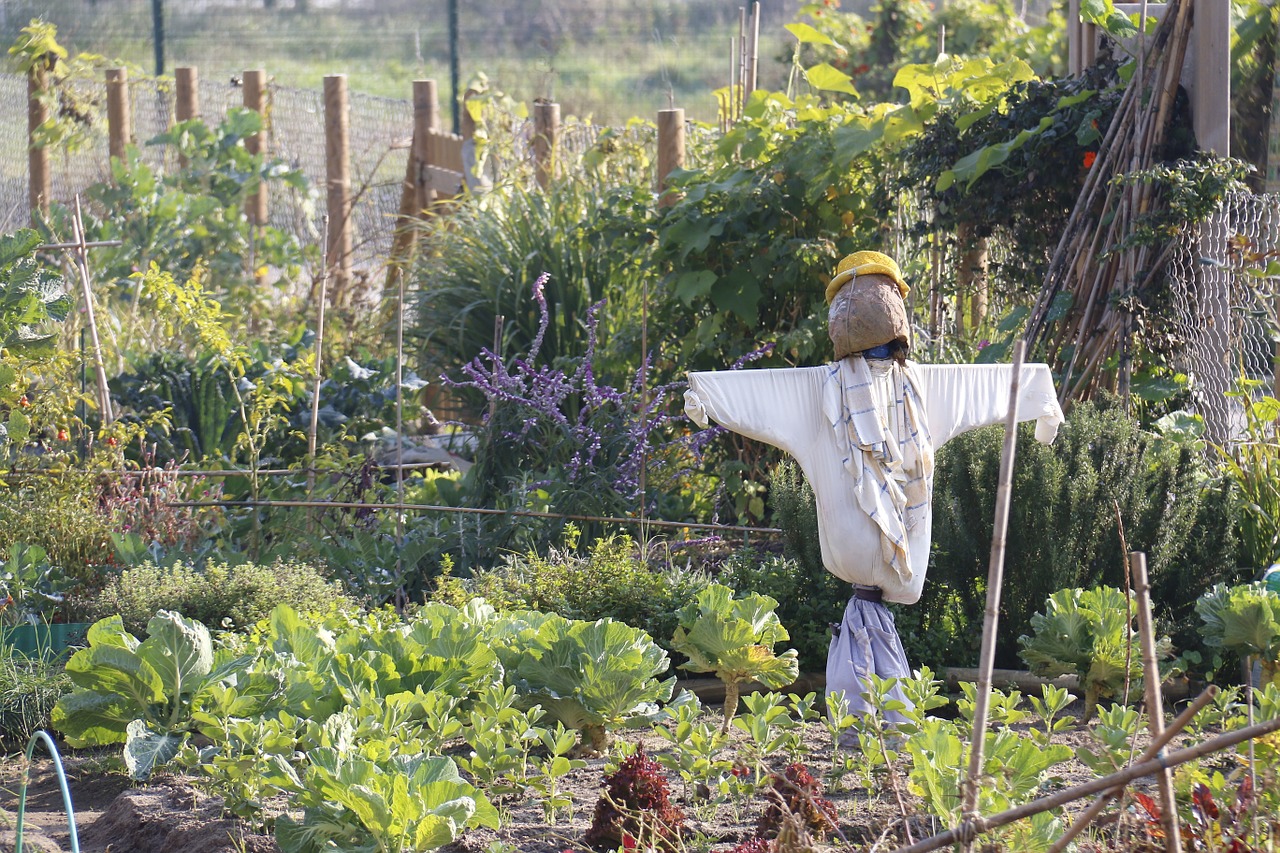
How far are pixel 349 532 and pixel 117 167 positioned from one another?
200 inches

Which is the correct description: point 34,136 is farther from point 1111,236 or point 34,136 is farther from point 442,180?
point 1111,236

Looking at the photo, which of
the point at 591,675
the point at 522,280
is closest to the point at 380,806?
the point at 591,675

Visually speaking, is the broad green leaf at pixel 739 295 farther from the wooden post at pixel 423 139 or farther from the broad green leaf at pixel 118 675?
the wooden post at pixel 423 139

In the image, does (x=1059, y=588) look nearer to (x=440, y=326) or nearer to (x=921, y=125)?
(x=921, y=125)

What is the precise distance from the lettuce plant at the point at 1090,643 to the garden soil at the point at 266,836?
0.34 metres

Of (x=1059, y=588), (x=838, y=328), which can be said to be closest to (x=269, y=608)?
(x=838, y=328)

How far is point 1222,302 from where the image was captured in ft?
16.0

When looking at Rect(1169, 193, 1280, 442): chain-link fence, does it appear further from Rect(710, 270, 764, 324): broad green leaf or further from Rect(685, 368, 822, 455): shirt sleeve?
Rect(685, 368, 822, 455): shirt sleeve

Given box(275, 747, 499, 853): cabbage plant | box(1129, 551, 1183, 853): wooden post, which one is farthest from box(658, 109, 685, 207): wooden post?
box(1129, 551, 1183, 853): wooden post

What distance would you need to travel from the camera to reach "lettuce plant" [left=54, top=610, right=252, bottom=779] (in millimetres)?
3219

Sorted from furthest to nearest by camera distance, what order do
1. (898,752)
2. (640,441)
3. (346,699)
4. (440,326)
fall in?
(440,326) < (640,441) < (898,752) < (346,699)

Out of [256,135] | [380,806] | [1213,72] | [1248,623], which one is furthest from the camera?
[256,135]

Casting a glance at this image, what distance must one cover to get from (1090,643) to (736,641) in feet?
3.19

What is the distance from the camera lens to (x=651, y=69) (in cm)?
2056
